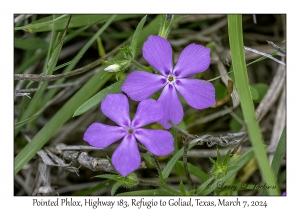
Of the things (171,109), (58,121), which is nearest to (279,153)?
(171,109)

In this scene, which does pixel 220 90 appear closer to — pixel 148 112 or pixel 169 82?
pixel 169 82

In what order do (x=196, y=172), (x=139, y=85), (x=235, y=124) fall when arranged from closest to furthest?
(x=139, y=85) < (x=196, y=172) < (x=235, y=124)

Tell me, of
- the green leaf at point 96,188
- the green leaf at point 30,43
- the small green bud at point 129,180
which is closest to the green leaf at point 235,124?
the green leaf at point 96,188

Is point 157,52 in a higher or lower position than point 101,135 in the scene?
higher

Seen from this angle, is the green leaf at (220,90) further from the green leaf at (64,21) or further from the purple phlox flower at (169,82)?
the green leaf at (64,21)

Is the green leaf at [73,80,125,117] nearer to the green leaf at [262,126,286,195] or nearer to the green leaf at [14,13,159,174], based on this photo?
the green leaf at [14,13,159,174]

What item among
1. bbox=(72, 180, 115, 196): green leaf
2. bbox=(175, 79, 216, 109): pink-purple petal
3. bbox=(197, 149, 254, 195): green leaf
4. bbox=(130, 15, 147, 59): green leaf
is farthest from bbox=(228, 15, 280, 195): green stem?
bbox=(72, 180, 115, 196): green leaf

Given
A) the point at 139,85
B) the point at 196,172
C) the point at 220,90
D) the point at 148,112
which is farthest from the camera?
the point at 220,90
